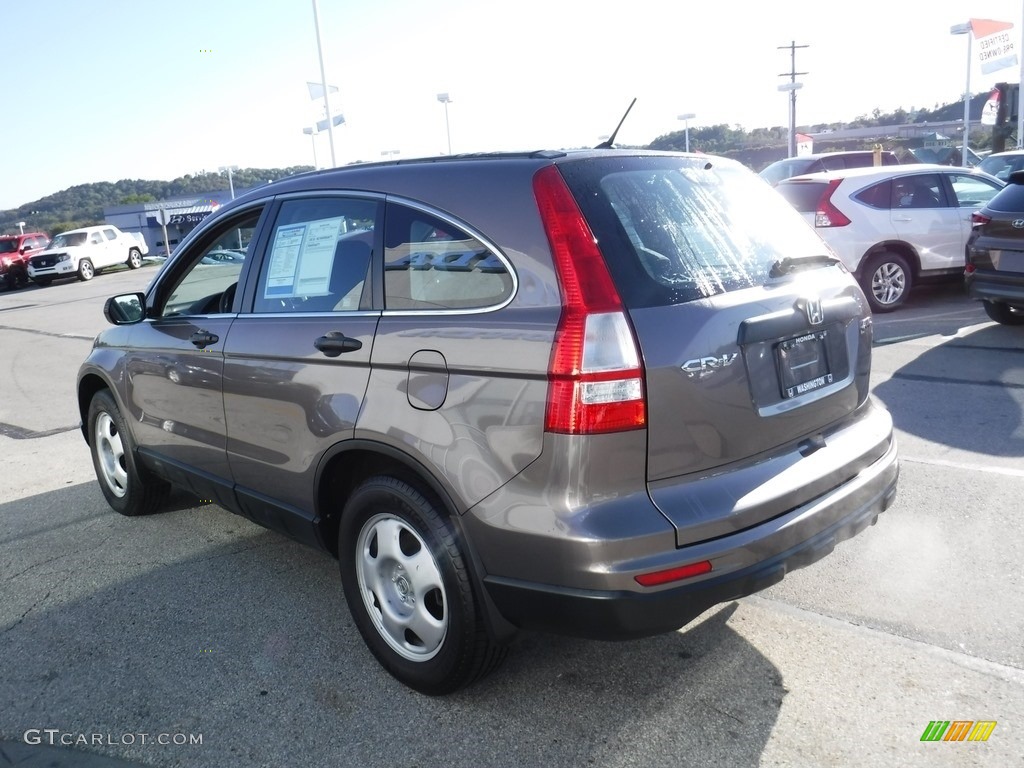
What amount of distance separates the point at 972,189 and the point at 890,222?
1.97 meters

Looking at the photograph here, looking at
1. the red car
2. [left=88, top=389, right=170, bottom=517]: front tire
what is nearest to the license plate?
[left=88, top=389, right=170, bottom=517]: front tire

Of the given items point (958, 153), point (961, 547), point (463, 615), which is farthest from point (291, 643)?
point (958, 153)

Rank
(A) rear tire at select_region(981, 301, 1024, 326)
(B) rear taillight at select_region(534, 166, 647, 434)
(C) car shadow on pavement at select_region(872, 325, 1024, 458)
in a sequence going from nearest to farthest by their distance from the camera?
(B) rear taillight at select_region(534, 166, 647, 434) → (C) car shadow on pavement at select_region(872, 325, 1024, 458) → (A) rear tire at select_region(981, 301, 1024, 326)

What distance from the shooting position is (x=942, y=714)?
2.78m

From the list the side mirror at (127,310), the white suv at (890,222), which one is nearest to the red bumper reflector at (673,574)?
the side mirror at (127,310)

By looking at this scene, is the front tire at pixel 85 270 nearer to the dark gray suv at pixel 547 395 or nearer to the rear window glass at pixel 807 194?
the rear window glass at pixel 807 194

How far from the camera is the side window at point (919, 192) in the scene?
10.6 meters

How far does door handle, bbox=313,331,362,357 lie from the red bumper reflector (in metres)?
1.28

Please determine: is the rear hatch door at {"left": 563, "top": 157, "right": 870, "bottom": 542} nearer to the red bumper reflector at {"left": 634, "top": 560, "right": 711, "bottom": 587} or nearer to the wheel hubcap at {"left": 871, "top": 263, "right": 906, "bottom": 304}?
the red bumper reflector at {"left": 634, "top": 560, "right": 711, "bottom": 587}

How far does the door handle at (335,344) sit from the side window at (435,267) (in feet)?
0.60

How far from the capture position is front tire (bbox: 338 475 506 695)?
9.22 ft

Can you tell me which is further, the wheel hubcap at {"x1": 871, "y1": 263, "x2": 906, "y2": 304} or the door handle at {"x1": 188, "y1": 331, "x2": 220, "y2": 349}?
the wheel hubcap at {"x1": 871, "y1": 263, "x2": 906, "y2": 304}

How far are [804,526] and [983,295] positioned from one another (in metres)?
6.65

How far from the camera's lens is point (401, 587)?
314cm
